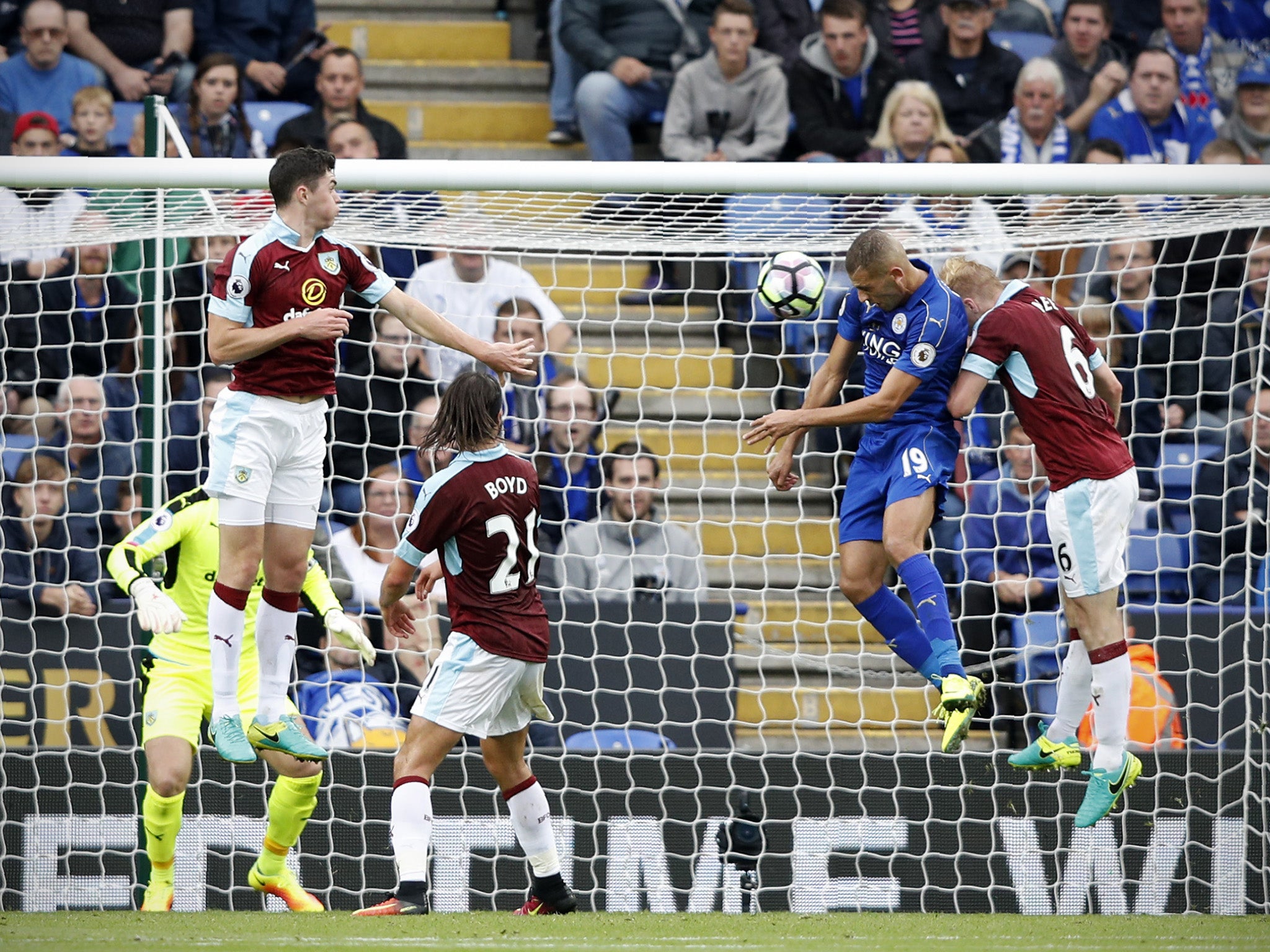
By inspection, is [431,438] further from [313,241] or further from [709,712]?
[709,712]

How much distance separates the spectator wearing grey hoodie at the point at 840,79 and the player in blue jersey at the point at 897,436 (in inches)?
161

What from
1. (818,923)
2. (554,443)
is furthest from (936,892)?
(554,443)

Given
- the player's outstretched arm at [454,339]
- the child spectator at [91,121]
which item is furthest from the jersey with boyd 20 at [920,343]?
the child spectator at [91,121]

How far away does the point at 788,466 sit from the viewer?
237 inches

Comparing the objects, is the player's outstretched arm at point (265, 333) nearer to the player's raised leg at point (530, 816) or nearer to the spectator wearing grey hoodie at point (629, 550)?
the player's raised leg at point (530, 816)

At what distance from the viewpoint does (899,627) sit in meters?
5.94

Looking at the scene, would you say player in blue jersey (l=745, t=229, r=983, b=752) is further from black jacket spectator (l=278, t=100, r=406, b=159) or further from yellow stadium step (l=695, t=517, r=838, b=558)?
black jacket spectator (l=278, t=100, r=406, b=159)

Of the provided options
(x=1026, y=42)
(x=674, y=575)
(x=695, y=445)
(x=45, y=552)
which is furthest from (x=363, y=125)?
(x=1026, y=42)

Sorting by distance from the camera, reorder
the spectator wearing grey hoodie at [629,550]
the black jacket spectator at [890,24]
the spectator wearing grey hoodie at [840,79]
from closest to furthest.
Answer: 1. the spectator wearing grey hoodie at [629,550]
2. the spectator wearing grey hoodie at [840,79]
3. the black jacket spectator at [890,24]

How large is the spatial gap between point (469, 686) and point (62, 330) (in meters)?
4.23

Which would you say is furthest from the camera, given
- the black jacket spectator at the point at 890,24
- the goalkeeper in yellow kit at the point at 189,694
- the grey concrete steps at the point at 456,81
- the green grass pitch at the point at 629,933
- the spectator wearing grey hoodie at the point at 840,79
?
the grey concrete steps at the point at 456,81

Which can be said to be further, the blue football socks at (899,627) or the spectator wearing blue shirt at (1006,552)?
the spectator wearing blue shirt at (1006,552)

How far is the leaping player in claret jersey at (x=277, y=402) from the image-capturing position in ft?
17.8

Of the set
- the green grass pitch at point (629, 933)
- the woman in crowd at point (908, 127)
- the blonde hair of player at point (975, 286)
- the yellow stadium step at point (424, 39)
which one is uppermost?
the yellow stadium step at point (424, 39)
